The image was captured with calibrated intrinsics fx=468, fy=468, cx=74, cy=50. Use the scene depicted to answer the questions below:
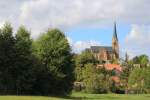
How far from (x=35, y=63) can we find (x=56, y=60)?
7.23m

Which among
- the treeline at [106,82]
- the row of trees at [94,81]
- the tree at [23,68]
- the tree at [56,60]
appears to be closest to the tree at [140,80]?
the treeline at [106,82]

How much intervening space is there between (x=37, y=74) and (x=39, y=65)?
4.87ft

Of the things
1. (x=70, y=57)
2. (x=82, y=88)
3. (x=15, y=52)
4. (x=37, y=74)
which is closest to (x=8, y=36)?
(x=15, y=52)

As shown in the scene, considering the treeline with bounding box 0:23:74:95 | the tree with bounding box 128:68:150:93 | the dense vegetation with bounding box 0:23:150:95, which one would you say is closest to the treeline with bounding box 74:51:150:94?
the tree with bounding box 128:68:150:93

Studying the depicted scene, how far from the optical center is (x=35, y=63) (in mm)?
73000

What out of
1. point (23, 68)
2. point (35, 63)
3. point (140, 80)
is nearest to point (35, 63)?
point (35, 63)

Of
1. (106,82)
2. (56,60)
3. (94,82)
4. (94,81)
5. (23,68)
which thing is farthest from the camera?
(106,82)

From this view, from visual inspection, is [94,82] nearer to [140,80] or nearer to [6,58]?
[140,80]

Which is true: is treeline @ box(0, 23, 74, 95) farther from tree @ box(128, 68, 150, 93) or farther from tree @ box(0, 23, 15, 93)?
tree @ box(128, 68, 150, 93)

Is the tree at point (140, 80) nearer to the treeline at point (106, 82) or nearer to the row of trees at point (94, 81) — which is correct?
the treeline at point (106, 82)

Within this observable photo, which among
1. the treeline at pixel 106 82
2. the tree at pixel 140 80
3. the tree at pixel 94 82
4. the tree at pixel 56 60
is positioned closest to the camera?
the tree at pixel 56 60

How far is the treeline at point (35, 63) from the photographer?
70938 millimetres

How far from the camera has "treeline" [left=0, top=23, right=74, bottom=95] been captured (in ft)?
233

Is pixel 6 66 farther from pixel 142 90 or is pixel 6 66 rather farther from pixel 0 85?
pixel 142 90
